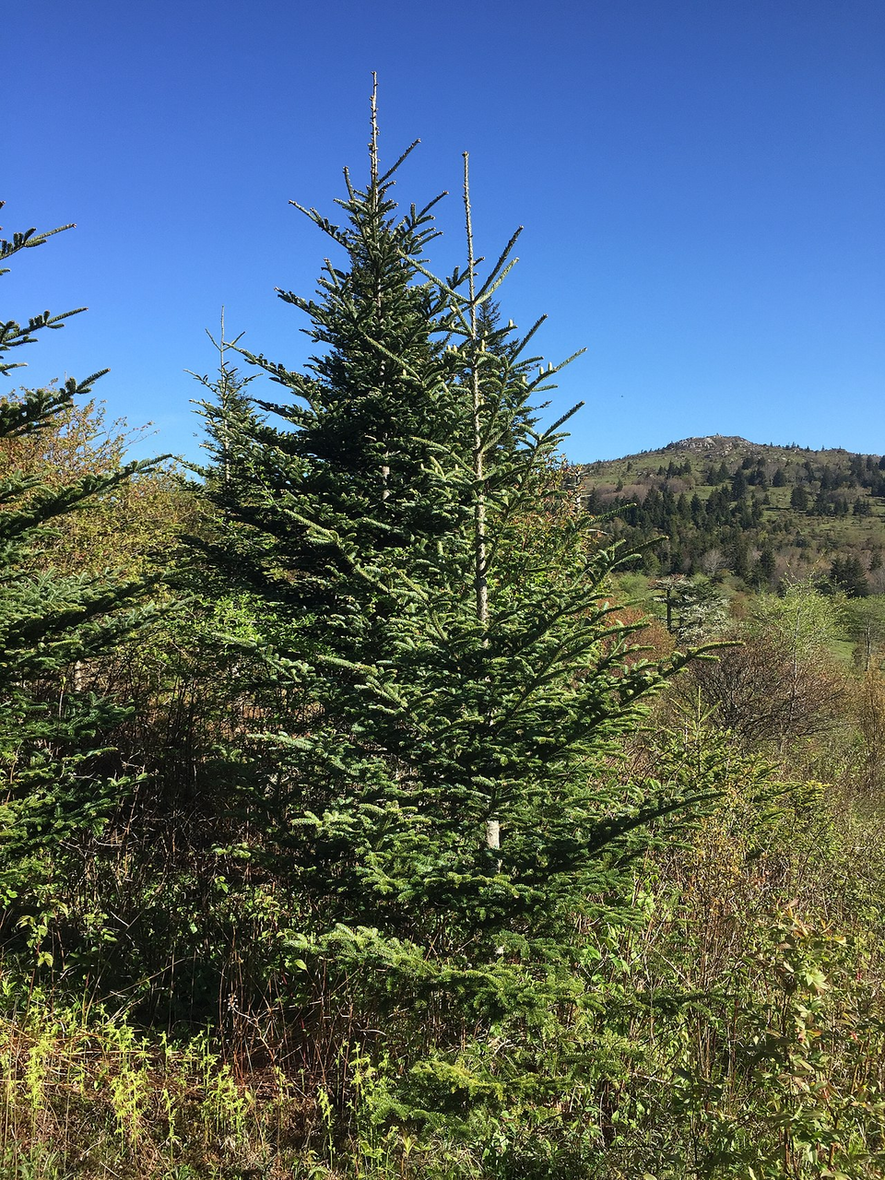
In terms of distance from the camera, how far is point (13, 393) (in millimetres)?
13195

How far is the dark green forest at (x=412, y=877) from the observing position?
3.24m

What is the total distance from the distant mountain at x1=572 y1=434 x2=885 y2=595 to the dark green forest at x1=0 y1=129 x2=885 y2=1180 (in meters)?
40.2

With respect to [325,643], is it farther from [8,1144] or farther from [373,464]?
[8,1144]

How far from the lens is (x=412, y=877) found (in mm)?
3484

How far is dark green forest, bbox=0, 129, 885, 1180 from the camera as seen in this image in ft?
10.6

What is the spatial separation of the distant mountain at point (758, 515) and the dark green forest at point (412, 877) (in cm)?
4024

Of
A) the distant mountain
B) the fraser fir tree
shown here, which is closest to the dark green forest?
the fraser fir tree

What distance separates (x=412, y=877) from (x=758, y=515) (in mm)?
125865

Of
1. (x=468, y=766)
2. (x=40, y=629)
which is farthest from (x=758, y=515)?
(x=40, y=629)

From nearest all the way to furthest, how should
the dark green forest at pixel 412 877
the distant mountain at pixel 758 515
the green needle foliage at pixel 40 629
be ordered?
the dark green forest at pixel 412 877, the green needle foliage at pixel 40 629, the distant mountain at pixel 758 515

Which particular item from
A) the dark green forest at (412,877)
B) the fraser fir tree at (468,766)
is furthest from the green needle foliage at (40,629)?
the fraser fir tree at (468,766)

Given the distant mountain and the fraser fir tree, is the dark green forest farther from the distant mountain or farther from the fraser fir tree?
the distant mountain

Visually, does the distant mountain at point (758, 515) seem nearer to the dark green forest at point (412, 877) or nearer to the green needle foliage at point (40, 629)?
the dark green forest at point (412, 877)

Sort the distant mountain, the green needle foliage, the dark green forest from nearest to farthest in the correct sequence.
→ the dark green forest
the green needle foliage
the distant mountain
